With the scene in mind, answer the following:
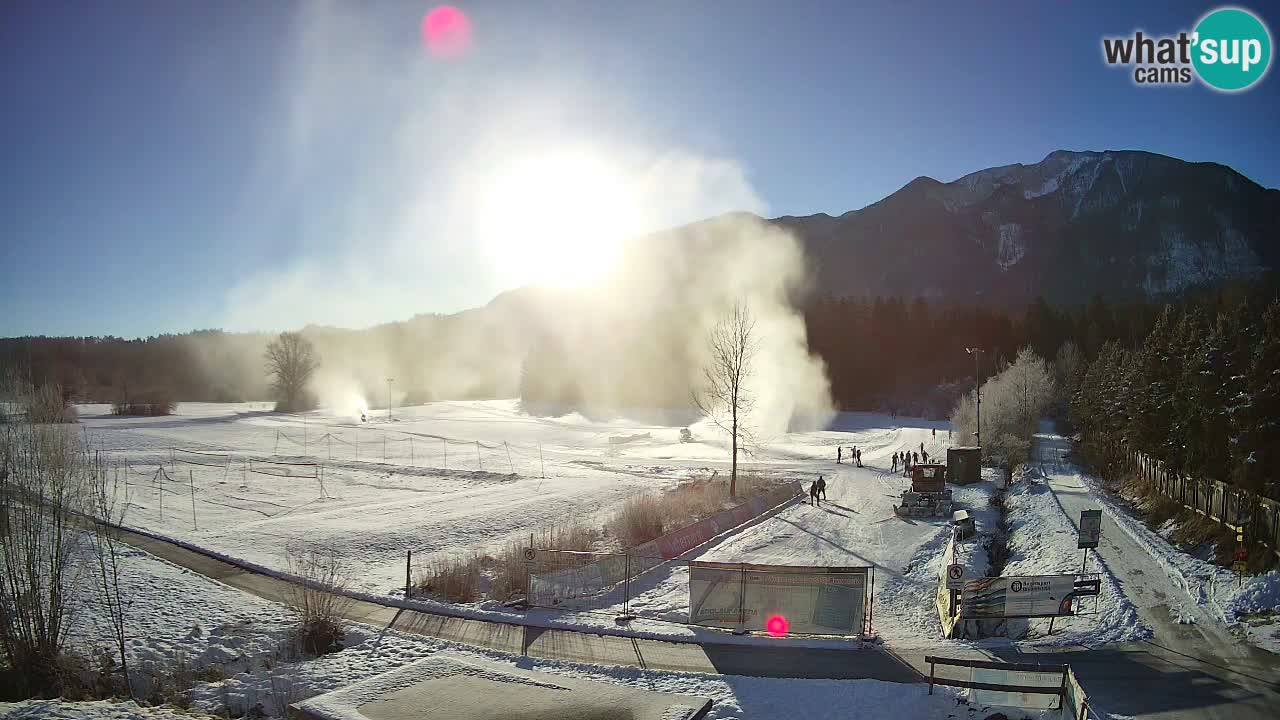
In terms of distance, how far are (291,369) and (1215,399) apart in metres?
113

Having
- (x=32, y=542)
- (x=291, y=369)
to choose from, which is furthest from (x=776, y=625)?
(x=291, y=369)

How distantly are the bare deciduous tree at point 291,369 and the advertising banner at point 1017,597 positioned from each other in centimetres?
11041

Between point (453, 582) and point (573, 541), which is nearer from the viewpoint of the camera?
point (453, 582)

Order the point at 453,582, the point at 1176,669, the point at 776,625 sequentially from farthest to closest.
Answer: the point at 453,582 → the point at 776,625 → the point at 1176,669

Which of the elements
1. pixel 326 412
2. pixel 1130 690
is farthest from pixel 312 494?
pixel 326 412

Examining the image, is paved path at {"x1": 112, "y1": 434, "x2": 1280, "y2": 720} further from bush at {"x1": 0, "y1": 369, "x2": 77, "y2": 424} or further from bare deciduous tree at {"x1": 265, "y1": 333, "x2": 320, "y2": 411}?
bare deciduous tree at {"x1": 265, "y1": 333, "x2": 320, "y2": 411}

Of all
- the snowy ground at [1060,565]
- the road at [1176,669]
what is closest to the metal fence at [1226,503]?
the road at [1176,669]

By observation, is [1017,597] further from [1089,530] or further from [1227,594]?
[1227,594]

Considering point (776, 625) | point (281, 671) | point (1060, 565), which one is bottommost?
point (1060, 565)

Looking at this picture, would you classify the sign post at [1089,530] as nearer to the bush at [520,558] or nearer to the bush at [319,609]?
the bush at [520,558]

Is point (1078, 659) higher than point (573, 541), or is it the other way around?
point (573, 541)

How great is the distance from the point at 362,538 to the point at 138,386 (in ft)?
446

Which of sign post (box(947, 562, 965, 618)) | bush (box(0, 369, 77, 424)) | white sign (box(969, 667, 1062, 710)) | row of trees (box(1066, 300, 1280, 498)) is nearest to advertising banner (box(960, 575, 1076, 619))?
sign post (box(947, 562, 965, 618))

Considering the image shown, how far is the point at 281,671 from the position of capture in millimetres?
13430
